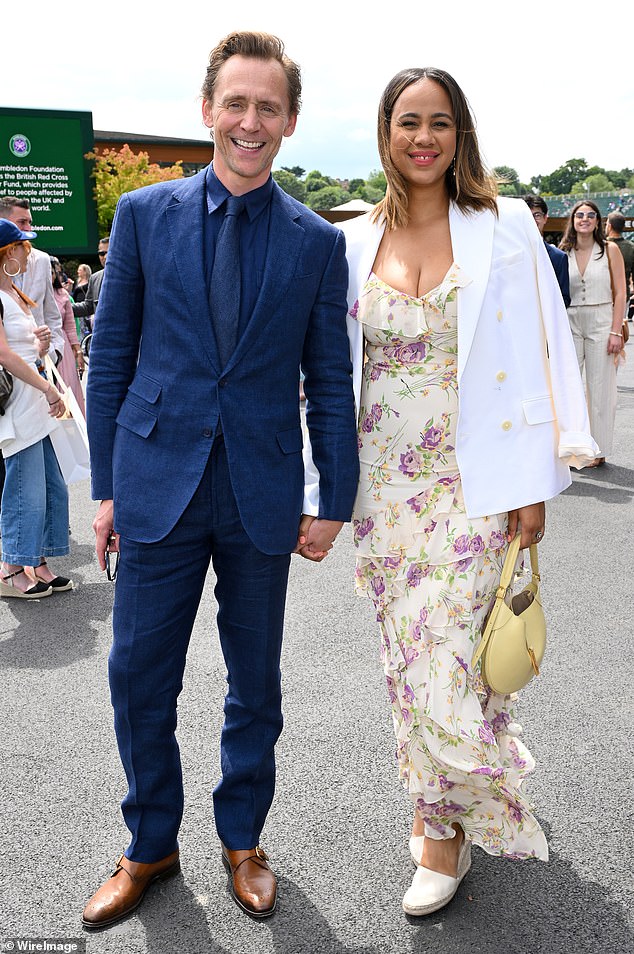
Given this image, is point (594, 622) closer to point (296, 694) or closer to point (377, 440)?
point (296, 694)

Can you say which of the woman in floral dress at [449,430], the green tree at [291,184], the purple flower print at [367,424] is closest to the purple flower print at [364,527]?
the woman in floral dress at [449,430]

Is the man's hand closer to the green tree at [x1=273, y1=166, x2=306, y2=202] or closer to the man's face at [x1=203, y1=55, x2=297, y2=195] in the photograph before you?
the man's face at [x1=203, y1=55, x2=297, y2=195]

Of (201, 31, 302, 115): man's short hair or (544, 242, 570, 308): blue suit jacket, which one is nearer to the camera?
(201, 31, 302, 115): man's short hair

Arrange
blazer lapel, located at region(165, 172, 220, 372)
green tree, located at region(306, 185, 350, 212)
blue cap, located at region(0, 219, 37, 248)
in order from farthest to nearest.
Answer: green tree, located at region(306, 185, 350, 212) < blue cap, located at region(0, 219, 37, 248) < blazer lapel, located at region(165, 172, 220, 372)

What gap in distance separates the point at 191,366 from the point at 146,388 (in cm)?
15

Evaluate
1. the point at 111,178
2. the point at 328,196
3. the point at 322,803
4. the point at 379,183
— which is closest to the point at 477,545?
the point at 322,803

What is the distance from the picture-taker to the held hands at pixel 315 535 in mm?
2768

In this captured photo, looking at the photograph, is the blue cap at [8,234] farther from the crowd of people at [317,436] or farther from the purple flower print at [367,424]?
the purple flower print at [367,424]

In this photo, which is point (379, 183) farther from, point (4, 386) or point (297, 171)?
point (4, 386)

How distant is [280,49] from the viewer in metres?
2.55

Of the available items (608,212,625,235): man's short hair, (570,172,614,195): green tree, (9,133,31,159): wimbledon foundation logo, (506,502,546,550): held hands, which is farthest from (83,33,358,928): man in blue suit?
(570,172,614,195): green tree

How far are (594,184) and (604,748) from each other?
18748 cm

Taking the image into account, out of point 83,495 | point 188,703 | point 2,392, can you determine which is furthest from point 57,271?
point 188,703

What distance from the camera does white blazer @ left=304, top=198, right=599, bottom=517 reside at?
2.71 metres
